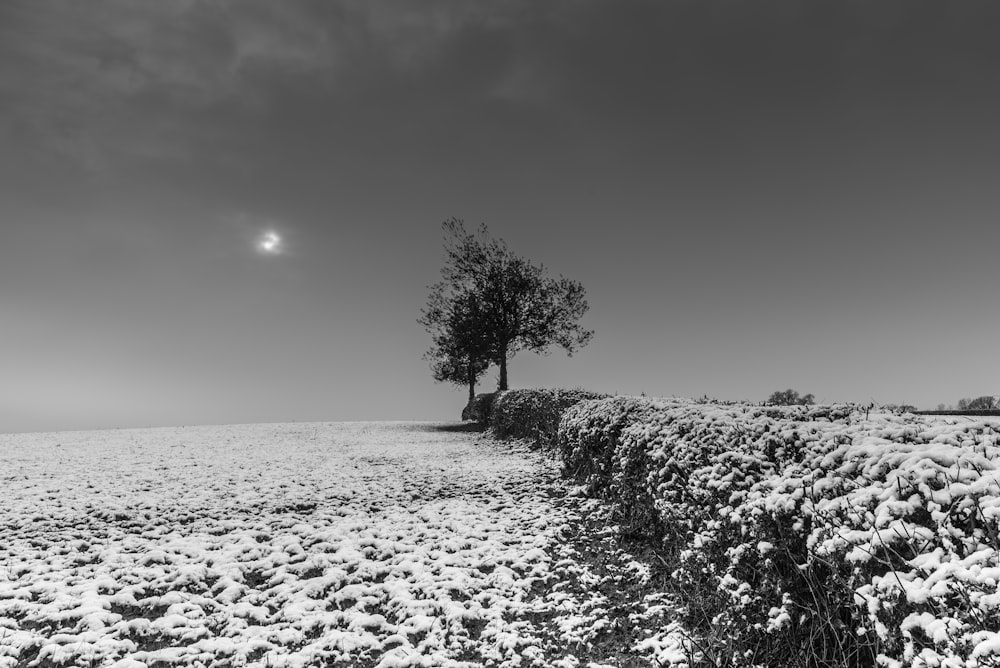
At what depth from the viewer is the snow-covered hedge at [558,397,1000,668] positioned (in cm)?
262

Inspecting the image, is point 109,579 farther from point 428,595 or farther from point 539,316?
point 539,316

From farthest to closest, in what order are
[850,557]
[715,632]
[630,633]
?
1. [630,633]
2. [715,632]
3. [850,557]

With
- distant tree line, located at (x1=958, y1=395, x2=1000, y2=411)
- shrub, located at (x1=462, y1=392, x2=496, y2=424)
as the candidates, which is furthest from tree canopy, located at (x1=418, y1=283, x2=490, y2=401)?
distant tree line, located at (x1=958, y1=395, x2=1000, y2=411)

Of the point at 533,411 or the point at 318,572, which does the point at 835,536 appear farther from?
the point at 533,411

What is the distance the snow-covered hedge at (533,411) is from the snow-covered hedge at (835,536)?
23.2 feet

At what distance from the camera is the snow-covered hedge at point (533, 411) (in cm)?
1310

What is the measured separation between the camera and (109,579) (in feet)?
19.4

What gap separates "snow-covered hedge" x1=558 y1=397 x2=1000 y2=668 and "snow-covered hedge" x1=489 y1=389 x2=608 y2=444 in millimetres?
7059

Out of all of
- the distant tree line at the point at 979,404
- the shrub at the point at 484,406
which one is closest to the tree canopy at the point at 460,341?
the shrub at the point at 484,406

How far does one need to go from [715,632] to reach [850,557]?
1.44m

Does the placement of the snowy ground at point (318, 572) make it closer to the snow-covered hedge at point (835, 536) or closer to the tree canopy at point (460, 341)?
the snow-covered hedge at point (835, 536)

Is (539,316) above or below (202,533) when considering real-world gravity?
above

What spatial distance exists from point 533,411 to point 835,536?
11.5 meters

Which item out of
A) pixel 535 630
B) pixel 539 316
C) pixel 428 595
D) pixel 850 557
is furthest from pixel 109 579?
pixel 539 316
